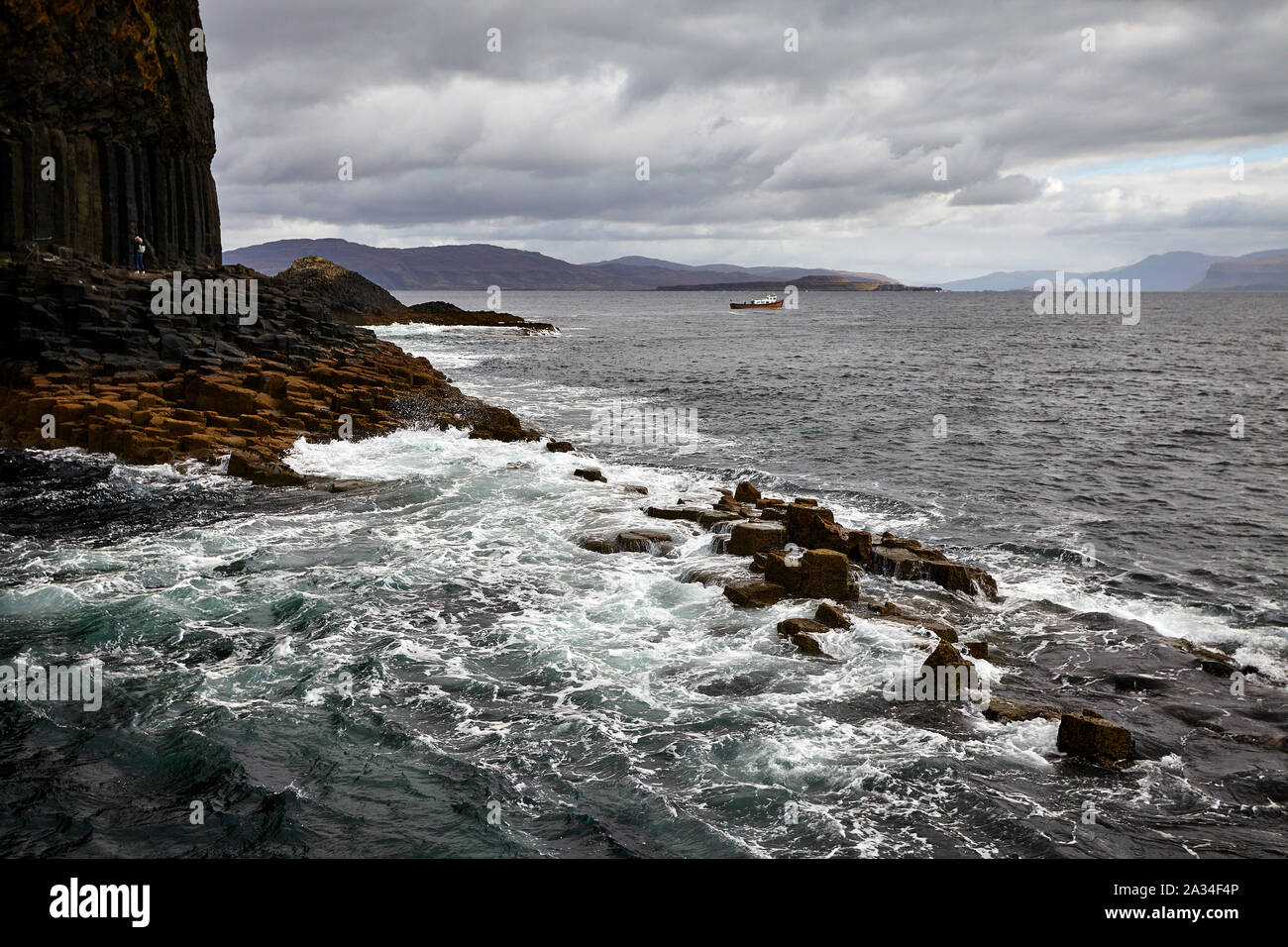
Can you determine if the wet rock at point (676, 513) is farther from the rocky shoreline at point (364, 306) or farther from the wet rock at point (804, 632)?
the rocky shoreline at point (364, 306)

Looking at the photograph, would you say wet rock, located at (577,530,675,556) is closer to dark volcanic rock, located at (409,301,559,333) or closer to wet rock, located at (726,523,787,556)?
wet rock, located at (726,523,787,556)

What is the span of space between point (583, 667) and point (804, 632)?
3661 millimetres

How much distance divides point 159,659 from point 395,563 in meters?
5.18

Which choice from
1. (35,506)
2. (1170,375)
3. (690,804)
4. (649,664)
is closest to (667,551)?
(649,664)

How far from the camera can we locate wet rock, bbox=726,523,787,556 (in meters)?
18.0

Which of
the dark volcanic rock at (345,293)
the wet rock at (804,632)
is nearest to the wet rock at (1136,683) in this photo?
the wet rock at (804,632)

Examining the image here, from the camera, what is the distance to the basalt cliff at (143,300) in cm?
2631

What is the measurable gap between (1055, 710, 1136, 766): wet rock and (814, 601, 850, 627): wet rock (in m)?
4.17

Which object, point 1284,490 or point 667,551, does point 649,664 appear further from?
point 1284,490

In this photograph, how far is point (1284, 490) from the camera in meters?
25.5

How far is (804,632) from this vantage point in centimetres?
1391

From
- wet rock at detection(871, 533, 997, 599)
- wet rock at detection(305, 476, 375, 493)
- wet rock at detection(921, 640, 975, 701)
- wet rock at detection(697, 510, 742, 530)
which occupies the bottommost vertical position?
wet rock at detection(921, 640, 975, 701)

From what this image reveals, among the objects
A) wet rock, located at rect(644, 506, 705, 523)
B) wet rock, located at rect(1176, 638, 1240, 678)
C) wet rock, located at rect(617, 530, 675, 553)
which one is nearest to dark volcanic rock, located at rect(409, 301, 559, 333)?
wet rock, located at rect(644, 506, 705, 523)

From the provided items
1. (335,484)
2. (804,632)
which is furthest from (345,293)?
(804,632)
